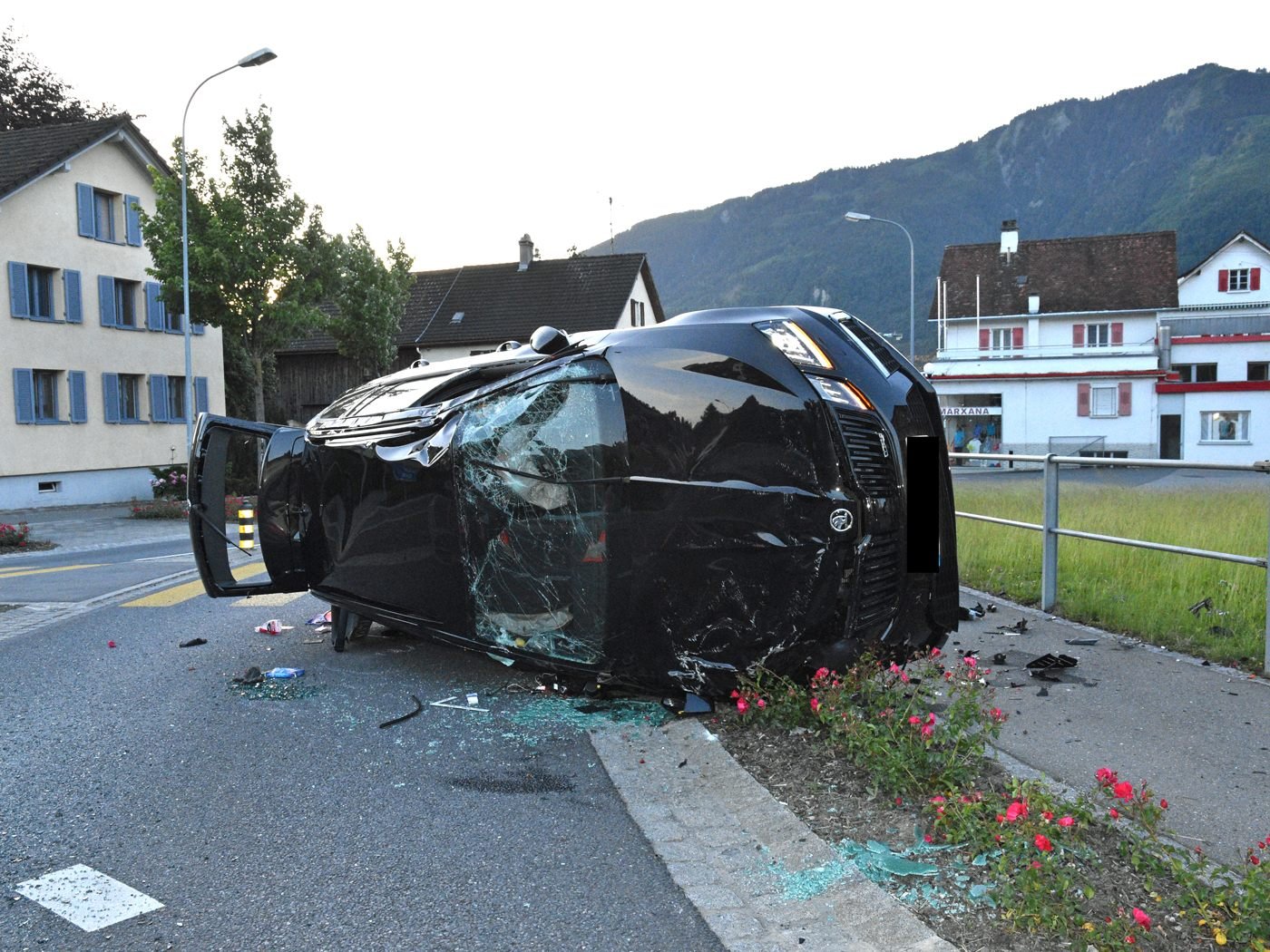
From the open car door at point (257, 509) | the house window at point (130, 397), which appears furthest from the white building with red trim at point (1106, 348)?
the open car door at point (257, 509)

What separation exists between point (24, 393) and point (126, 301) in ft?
17.8

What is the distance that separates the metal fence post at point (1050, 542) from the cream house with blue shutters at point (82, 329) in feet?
83.0

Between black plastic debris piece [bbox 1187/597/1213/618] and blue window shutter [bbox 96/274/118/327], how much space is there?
2952 centimetres

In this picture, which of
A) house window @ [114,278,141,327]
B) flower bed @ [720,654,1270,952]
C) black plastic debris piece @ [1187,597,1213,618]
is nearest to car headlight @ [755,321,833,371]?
flower bed @ [720,654,1270,952]

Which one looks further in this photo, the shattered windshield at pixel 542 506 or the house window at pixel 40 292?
the house window at pixel 40 292

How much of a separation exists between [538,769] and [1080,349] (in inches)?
2362

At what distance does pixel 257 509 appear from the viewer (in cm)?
662

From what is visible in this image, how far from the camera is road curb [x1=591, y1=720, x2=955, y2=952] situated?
9.49 feet

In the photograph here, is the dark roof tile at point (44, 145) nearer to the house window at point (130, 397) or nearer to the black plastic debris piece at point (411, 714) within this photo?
the house window at point (130, 397)

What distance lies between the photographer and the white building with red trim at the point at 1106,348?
4959 cm

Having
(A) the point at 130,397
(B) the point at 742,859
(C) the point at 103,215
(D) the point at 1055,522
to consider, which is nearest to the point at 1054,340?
(A) the point at 130,397

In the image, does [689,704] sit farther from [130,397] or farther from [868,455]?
[130,397]

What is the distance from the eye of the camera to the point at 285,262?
93.7 ft

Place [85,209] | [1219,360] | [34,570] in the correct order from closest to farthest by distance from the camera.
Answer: [34,570]
[85,209]
[1219,360]
